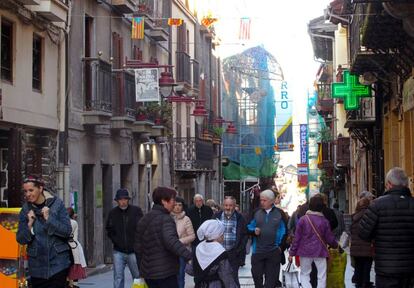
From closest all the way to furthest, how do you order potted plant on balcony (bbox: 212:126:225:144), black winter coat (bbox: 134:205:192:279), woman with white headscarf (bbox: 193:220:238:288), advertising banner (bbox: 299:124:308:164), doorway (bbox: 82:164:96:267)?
woman with white headscarf (bbox: 193:220:238:288)
black winter coat (bbox: 134:205:192:279)
doorway (bbox: 82:164:96:267)
potted plant on balcony (bbox: 212:126:225:144)
advertising banner (bbox: 299:124:308:164)

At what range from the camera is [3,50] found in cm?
1700

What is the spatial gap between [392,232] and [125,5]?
663 inches

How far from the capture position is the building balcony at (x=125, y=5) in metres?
24.5

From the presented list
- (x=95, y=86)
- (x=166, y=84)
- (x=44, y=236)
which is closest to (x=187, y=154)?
(x=166, y=84)

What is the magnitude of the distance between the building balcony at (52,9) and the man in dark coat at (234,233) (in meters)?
5.67

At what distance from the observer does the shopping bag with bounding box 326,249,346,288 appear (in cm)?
1367

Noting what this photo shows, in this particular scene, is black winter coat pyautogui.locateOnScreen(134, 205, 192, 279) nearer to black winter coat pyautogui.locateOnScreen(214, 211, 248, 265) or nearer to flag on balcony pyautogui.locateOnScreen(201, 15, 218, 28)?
black winter coat pyautogui.locateOnScreen(214, 211, 248, 265)

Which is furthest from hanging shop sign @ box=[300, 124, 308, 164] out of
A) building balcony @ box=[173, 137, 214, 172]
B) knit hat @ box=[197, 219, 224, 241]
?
knit hat @ box=[197, 219, 224, 241]

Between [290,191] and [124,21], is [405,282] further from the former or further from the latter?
[290,191]

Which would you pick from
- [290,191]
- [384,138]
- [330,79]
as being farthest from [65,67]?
[290,191]

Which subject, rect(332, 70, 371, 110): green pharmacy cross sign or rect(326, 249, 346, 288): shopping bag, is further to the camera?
rect(332, 70, 371, 110): green pharmacy cross sign

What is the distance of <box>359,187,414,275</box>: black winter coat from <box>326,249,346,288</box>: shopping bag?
445 cm

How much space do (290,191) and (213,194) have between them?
235ft

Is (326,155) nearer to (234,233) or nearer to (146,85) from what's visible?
(146,85)
